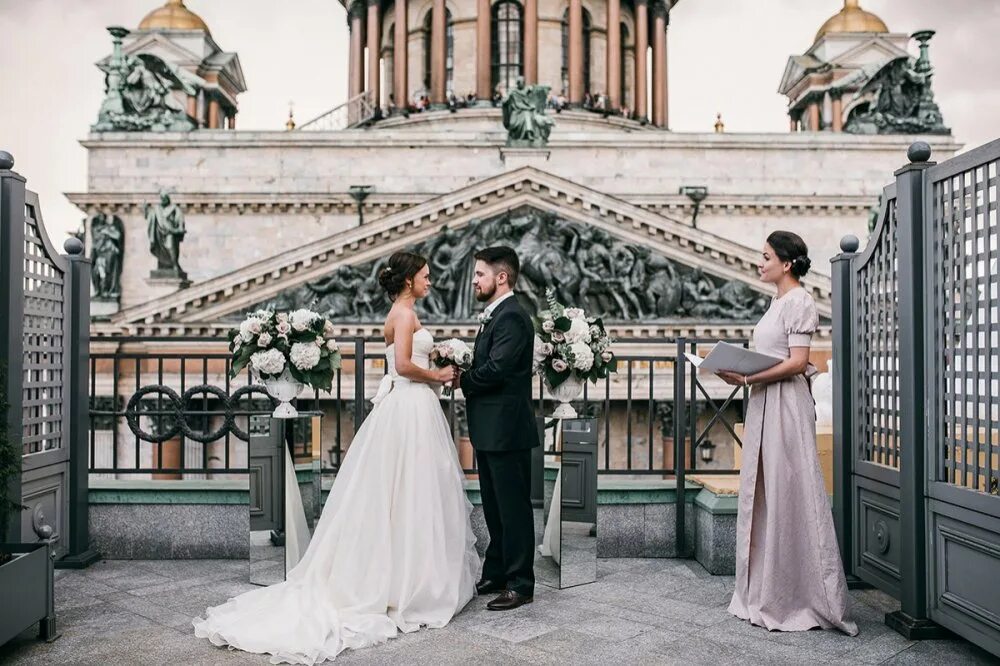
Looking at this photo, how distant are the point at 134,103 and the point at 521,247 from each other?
15738mm

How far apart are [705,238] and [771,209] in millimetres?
7358

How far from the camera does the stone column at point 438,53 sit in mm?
41531

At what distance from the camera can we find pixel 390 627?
5938 mm

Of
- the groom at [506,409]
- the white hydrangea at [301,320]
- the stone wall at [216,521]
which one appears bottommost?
the stone wall at [216,521]

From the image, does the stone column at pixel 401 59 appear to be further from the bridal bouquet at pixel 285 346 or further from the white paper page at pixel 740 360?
the white paper page at pixel 740 360

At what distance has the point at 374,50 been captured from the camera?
149 feet

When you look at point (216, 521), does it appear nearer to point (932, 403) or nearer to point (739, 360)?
point (739, 360)

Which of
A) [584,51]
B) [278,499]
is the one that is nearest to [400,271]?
[278,499]

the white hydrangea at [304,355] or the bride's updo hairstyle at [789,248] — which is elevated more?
the bride's updo hairstyle at [789,248]

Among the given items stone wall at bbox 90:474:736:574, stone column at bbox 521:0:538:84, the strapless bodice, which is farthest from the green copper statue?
the strapless bodice

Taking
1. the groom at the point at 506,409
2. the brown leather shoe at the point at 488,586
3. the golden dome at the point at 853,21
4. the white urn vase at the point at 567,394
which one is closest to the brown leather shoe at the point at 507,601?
the groom at the point at 506,409

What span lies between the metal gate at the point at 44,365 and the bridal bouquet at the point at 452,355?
9.25ft

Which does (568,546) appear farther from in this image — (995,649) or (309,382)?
(995,649)

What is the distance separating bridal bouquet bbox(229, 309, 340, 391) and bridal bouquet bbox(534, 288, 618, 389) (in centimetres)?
147
